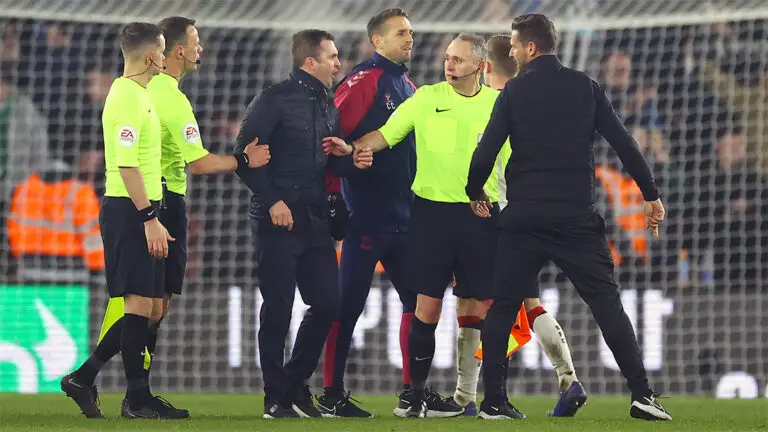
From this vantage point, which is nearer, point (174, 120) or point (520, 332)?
point (174, 120)

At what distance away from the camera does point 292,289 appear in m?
6.79

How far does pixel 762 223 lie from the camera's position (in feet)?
34.4

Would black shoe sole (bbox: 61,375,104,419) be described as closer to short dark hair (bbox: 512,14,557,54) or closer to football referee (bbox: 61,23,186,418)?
football referee (bbox: 61,23,186,418)

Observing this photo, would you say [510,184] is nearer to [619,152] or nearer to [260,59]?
[619,152]

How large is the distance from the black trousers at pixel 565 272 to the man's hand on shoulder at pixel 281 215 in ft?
3.36

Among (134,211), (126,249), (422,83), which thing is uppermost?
(422,83)

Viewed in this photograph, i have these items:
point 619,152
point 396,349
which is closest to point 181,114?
A: point 619,152

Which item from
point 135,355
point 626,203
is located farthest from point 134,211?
point 626,203

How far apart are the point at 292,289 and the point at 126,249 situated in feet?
2.69

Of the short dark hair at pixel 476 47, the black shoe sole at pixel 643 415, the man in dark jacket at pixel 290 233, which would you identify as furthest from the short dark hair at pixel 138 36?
the black shoe sole at pixel 643 415

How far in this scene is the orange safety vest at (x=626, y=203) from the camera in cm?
1055

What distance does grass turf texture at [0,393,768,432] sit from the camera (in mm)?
5996

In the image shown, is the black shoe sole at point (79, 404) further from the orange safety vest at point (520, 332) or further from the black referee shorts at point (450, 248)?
the orange safety vest at point (520, 332)

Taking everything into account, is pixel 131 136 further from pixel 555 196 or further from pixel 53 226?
pixel 53 226
